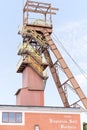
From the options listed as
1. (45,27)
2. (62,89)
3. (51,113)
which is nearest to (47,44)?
(45,27)

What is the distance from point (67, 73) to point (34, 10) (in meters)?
12.1

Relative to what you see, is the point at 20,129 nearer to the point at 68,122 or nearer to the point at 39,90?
the point at 68,122

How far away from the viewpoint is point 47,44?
63625mm

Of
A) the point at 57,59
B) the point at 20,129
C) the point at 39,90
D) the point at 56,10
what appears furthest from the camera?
the point at 56,10

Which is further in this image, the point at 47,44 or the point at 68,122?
the point at 47,44

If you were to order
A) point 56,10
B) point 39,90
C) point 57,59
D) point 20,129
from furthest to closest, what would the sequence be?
point 56,10 < point 57,59 < point 39,90 < point 20,129

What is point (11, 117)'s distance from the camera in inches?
1870

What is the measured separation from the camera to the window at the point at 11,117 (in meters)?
47.2

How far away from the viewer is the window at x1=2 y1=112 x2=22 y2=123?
155 ft

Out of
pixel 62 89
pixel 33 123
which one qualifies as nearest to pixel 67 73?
pixel 62 89

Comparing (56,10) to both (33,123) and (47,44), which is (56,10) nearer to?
(47,44)

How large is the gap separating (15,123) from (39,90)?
11.5m

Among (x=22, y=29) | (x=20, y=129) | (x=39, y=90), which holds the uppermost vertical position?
(x=22, y=29)

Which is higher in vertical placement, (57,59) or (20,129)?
(57,59)
